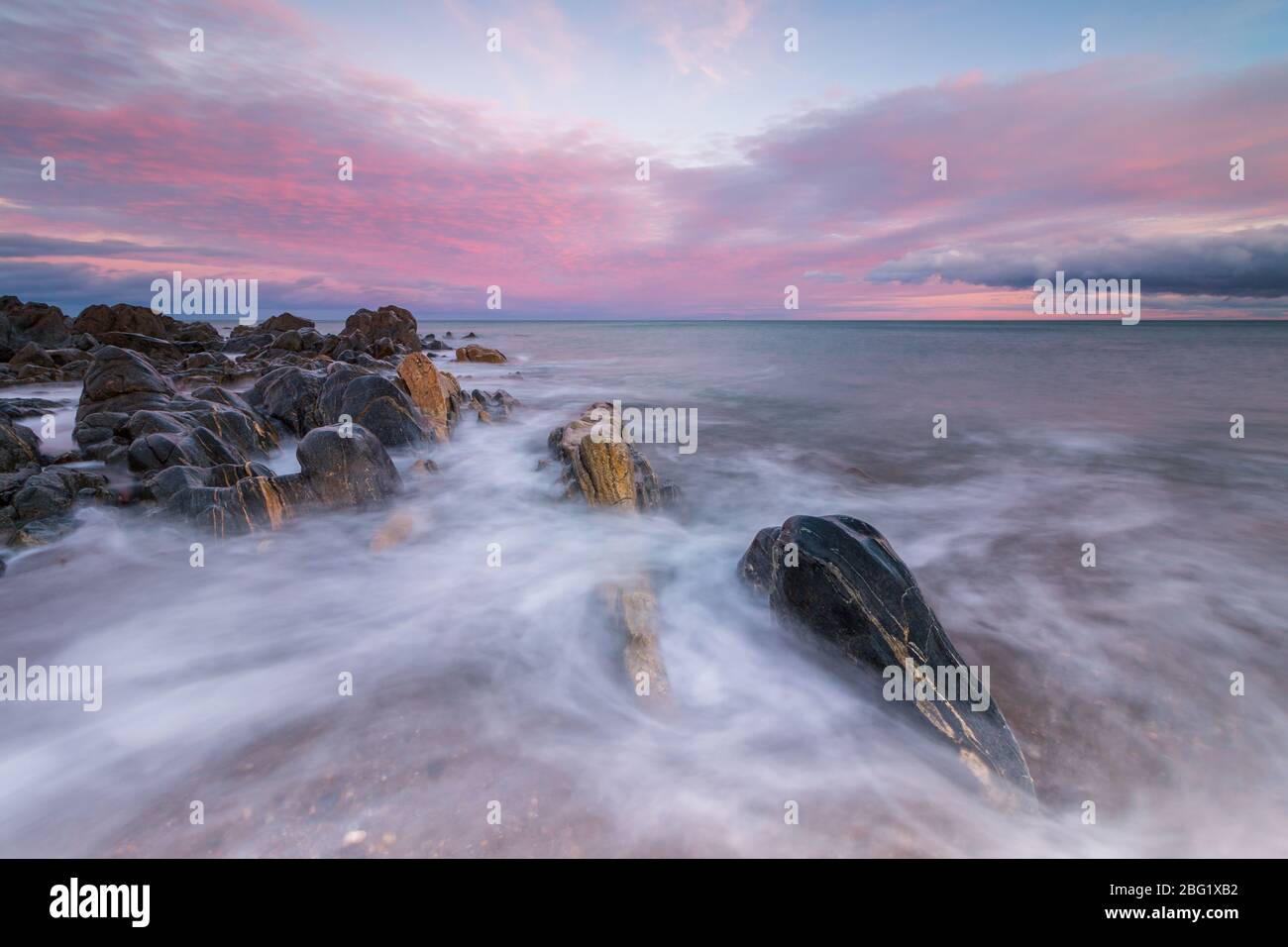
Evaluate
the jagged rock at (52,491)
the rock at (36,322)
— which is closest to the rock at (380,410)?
the jagged rock at (52,491)

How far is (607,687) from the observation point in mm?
4434

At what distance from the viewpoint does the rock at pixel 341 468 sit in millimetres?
7281

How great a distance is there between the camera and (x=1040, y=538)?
766cm

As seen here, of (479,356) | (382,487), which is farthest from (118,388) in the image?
(479,356)

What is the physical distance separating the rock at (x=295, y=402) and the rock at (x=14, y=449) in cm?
349

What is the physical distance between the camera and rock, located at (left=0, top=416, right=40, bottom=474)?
7762 mm

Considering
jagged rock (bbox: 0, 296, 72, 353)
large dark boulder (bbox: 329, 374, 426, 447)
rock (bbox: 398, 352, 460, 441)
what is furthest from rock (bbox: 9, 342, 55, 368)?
large dark boulder (bbox: 329, 374, 426, 447)

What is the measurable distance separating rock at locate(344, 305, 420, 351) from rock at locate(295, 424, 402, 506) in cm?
A: 3286

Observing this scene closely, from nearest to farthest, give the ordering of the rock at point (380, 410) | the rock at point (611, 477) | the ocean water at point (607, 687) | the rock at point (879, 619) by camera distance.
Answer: the ocean water at point (607, 687), the rock at point (879, 619), the rock at point (611, 477), the rock at point (380, 410)

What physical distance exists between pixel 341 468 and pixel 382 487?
27.4 inches

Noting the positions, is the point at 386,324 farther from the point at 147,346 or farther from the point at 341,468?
the point at 341,468

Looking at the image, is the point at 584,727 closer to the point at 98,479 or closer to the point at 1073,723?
the point at 1073,723

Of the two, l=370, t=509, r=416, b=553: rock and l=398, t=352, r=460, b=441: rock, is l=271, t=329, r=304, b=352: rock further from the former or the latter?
l=370, t=509, r=416, b=553: rock

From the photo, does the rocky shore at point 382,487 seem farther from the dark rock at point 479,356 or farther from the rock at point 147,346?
the dark rock at point 479,356
